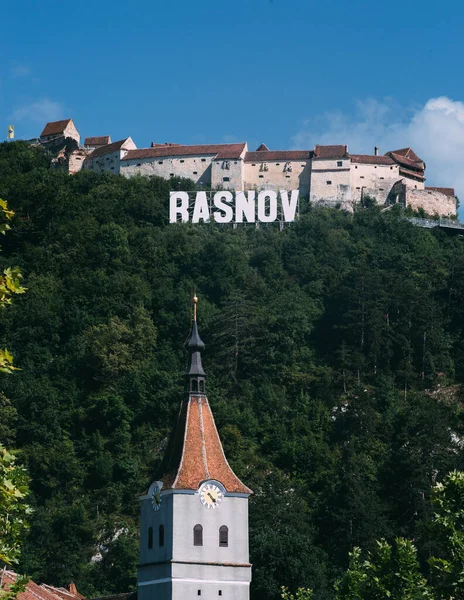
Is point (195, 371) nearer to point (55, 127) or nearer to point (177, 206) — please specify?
point (177, 206)

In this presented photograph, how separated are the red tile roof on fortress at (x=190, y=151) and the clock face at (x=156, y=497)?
75.8 meters

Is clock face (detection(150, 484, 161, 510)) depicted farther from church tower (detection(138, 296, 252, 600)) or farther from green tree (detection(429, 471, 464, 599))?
green tree (detection(429, 471, 464, 599))

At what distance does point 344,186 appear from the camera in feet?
424

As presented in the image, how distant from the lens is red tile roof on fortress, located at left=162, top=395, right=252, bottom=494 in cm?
5622

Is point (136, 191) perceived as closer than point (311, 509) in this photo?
No

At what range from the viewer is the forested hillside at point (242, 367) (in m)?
79.9

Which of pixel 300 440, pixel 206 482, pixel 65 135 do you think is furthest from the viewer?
pixel 65 135

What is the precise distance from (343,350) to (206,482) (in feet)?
145

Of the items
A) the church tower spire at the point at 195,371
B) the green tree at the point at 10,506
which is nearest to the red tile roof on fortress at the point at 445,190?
the church tower spire at the point at 195,371

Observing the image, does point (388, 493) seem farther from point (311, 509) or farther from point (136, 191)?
point (136, 191)

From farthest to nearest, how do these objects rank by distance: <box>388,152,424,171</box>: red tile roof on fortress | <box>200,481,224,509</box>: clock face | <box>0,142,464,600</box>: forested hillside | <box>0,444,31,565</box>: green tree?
<box>388,152,424,171</box>: red tile roof on fortress
<box>0,142,464,600</box>: forested hillside
<box>200,481,224,509</box>: clock face
<box>0,444,31,565</box>: green tree

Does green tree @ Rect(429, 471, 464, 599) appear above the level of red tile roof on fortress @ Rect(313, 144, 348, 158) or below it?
below

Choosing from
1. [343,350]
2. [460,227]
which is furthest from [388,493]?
[460,227]

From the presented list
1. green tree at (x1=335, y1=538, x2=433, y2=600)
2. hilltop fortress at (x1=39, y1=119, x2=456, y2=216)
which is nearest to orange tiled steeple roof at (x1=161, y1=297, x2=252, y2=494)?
green tree at (x1=335, y1=538, x2=433, y2=600)
